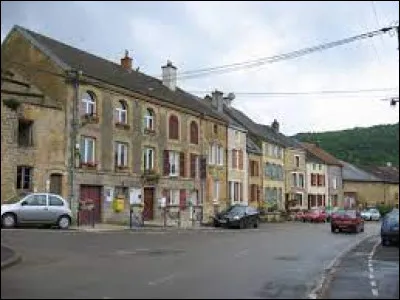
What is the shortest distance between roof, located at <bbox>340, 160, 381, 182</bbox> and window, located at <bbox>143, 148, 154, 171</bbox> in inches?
2524

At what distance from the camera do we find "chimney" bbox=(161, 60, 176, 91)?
5788 centimetres

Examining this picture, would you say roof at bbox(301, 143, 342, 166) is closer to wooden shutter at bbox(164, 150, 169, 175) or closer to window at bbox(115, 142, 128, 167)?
wooden shutter at bbox(164, 150, 169, 175)

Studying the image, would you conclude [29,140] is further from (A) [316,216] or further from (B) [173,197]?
(A) [316,216]

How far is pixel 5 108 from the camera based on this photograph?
37.0 meters

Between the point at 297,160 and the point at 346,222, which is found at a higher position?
the point at 297,160

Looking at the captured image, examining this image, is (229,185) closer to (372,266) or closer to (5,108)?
(5,108)

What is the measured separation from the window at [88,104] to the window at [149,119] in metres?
6.43

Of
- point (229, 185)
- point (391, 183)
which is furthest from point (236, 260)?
point (391, 183)

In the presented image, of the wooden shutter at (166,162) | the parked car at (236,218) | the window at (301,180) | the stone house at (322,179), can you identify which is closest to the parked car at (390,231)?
the parked car at (236,218)

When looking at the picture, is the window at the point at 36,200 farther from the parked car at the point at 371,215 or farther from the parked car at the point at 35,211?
the parked car at the point at 371,215

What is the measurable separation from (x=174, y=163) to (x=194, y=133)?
441cm

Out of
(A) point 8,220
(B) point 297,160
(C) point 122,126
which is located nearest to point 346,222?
(C) point 122,126

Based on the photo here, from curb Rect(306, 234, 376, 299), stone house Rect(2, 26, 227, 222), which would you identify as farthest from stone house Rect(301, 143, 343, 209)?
curb Rect(306, 234, 376, 299)

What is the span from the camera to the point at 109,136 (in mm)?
44969
